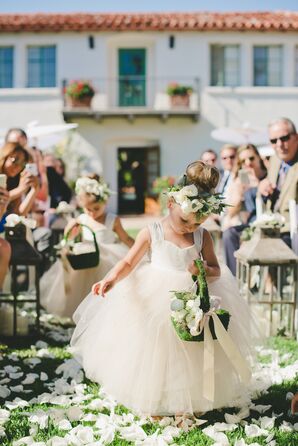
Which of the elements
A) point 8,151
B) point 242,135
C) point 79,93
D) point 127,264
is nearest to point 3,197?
point 8,151

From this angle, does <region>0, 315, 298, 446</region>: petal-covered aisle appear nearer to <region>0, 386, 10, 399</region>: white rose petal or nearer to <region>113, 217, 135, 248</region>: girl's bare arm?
<region>0, 386, 10, 399</region>: white rose petal

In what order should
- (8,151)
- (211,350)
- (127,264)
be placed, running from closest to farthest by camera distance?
(211,350) → (127,264) → (8,151)

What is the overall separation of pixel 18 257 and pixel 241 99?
1690 cm

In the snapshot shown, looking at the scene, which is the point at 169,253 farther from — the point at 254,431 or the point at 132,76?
the point at 132,76

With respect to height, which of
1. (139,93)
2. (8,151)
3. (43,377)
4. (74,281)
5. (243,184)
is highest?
(139,93)

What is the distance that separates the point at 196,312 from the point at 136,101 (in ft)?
61.4

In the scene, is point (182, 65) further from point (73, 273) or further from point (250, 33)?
point (73, 273)

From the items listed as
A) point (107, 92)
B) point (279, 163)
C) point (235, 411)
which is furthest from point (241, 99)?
point (235, 411)

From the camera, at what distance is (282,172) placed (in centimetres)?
597

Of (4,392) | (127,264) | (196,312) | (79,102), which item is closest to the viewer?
(196,312)

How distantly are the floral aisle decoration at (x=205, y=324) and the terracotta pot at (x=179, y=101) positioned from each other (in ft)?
57.7

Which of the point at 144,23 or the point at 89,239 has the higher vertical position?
the point at 144,23

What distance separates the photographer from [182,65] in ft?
67.4

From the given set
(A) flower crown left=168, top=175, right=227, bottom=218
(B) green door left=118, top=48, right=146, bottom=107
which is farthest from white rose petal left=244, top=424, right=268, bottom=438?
(B) green door left=118, top=48, right=146, bottom=107
